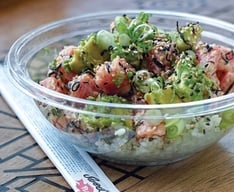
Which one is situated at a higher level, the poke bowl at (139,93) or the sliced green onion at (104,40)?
the sliced green onion at (104,40)

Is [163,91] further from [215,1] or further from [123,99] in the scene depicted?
[215,1]

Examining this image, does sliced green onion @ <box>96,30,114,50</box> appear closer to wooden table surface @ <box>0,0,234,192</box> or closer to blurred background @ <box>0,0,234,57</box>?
wooden table surface @ <box>0,0,234,192</box>

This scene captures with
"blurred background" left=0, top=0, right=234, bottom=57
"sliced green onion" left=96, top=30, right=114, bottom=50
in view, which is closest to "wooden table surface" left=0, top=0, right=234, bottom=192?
"sliced green onion" left=96, top=30, right=114, bottom=50

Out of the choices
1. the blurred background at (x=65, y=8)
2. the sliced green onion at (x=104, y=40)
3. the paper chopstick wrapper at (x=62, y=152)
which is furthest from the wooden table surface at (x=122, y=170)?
the blurred background at (x=65, y=8)

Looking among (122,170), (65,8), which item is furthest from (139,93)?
(65,8)

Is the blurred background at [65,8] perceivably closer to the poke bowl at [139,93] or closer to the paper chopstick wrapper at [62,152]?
the paper chopstick wrapper at [62,152]

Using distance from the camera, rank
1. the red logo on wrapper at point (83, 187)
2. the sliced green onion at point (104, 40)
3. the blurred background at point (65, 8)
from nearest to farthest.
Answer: the red logo on wrapper at point (83, 187) → the sliced green onion at point (104, 40) → the blurred background at point (65, 8)

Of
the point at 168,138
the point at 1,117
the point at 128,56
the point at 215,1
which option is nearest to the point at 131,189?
the point at 168,138

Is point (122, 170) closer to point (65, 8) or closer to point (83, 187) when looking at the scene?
point (83, 187)
